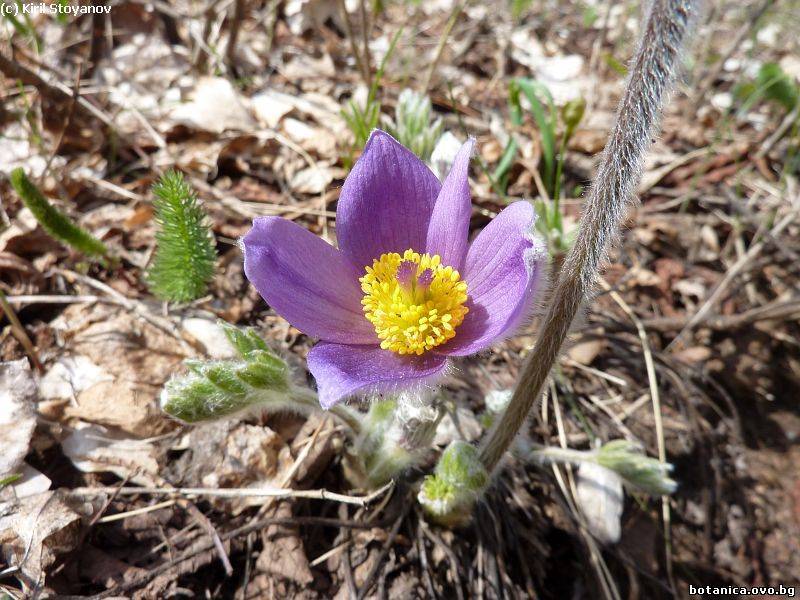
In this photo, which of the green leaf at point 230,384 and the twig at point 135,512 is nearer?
the green leaf at point 230,384

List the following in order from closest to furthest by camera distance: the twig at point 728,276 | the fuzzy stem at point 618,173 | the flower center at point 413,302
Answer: the fuzzy stem at point 618,173
the flower center at point 413,302
the twig at point 728,276

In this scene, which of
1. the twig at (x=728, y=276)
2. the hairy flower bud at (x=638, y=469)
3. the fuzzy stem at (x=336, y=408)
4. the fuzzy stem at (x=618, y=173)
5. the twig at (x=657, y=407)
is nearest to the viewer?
the fuzzy stem at (x=618, y=173)

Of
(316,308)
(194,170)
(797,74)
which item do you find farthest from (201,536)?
(797,74)

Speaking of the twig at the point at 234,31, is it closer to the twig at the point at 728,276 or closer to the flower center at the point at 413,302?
the flower center at the point at 413,302

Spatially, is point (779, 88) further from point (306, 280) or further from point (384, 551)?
point (384, 551)

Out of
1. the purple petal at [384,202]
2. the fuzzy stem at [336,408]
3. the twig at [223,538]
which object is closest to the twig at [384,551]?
the twig at [223,538]

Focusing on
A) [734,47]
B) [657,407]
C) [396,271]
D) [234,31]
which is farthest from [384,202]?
[734,47]
